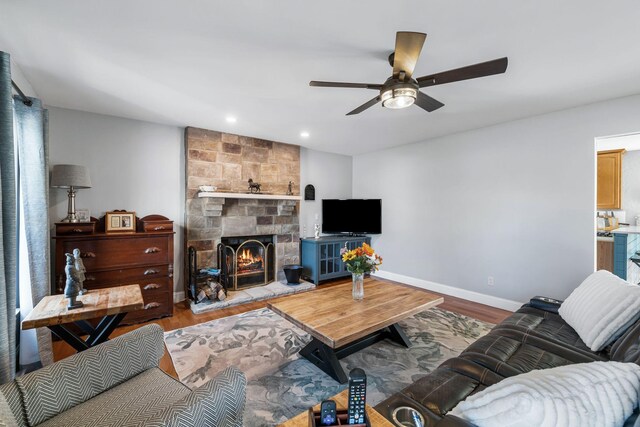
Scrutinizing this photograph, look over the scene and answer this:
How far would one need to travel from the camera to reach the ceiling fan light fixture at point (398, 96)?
6.21 feet

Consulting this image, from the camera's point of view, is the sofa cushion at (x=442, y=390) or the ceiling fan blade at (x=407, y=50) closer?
the sofa cushion at (x=442, y=390)

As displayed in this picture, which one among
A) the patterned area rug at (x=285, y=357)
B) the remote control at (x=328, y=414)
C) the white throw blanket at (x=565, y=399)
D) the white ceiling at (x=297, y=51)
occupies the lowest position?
the patterned area rug at (x=285, y=357)

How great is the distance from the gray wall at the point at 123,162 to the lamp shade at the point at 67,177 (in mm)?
384

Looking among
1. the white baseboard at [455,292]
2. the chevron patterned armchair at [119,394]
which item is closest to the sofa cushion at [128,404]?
the chevron patterned armchair at [119,394]

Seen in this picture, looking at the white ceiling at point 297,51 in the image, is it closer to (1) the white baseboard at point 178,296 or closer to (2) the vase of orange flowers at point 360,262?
(2) the vase of orange flowers at point 360,262

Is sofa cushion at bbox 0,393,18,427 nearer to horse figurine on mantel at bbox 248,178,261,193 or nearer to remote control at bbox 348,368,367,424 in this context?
remote control at bbox 348,368,367,424

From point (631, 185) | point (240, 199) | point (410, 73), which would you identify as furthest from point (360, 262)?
point (631, 185)

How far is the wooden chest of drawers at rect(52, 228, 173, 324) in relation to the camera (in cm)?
291

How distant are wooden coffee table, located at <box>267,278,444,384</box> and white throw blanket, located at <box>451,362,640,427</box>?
105 centimetres

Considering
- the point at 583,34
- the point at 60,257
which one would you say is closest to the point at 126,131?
the point at 60,257

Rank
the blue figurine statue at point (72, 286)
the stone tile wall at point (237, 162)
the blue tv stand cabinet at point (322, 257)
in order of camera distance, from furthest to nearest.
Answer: the blue tv stand cabinet at point (322, 257) < the stone tile wall at point (237, 162) < the blue figurine statue at point (72, 286)

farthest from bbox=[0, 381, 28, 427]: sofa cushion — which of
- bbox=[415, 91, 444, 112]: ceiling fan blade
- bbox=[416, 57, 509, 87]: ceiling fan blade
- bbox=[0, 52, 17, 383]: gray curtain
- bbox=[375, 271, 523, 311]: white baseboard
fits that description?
bbox=[375, 271, 523, 311]: white baseboard

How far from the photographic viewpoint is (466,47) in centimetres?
198

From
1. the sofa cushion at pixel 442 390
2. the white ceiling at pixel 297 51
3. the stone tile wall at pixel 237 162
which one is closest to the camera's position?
the sofa cushion at pixel 442 390
